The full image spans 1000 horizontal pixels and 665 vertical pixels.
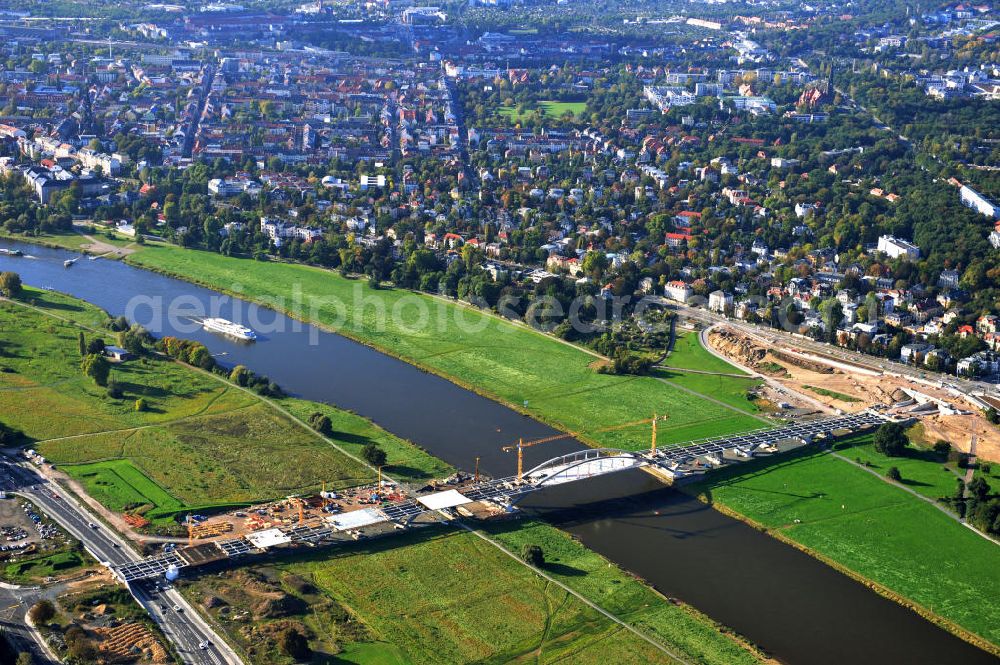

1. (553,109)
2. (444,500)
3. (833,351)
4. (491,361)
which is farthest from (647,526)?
(553,109)

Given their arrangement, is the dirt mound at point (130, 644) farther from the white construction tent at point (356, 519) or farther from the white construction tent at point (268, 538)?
the white construction tent at point (356, 519)

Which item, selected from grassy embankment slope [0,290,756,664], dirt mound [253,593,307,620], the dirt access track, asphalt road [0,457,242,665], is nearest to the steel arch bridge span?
grassy embankment slope [0,290,756,664]

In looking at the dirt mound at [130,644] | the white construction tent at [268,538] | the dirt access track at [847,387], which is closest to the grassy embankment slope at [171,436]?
the white construction tent at [268,538]

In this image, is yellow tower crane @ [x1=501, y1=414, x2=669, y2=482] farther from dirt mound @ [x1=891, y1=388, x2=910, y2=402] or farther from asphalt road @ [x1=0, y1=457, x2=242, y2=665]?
asphalt road @ [x1=0, y1=457, x2=242, y2=665]

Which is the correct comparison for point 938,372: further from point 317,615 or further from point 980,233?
point 317,615

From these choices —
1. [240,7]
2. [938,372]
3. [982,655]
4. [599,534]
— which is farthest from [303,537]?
[240,7]

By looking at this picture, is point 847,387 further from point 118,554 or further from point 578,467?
point 118,554
